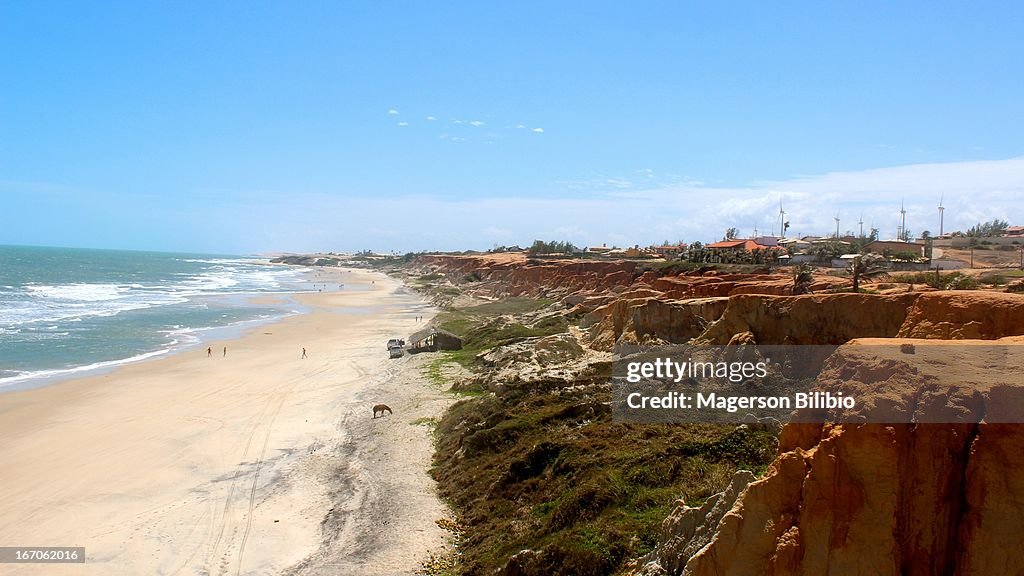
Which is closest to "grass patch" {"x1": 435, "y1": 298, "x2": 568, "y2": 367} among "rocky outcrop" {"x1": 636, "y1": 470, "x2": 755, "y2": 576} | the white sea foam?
the white sea foam

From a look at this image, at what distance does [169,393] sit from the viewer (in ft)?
90.0

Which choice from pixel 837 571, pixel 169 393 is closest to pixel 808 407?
pixel 837 571

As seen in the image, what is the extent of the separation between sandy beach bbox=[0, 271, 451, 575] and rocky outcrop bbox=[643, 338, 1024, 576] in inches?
315

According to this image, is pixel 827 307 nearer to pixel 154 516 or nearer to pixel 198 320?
pixel 154 516

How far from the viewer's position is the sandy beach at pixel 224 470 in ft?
43.1

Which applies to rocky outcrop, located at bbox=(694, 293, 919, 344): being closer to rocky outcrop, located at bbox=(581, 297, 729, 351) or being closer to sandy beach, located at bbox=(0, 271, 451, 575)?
rocky outcrop, located at bbox=(581, 297, 729, 351)

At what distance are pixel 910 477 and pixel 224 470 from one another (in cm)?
1763

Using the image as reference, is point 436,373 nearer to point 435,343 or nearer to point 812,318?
point 435,343

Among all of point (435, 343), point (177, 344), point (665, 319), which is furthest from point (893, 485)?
point (177, 344)

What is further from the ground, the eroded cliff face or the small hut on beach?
the eroded cliff face

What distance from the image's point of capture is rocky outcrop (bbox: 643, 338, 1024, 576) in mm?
5652

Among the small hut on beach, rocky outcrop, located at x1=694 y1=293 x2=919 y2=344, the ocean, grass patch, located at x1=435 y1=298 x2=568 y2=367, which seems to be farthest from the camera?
the small hut on beach

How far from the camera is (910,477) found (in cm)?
596

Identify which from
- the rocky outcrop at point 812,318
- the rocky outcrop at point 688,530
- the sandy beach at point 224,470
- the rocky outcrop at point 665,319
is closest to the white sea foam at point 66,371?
the sandy beach at point 224,470
